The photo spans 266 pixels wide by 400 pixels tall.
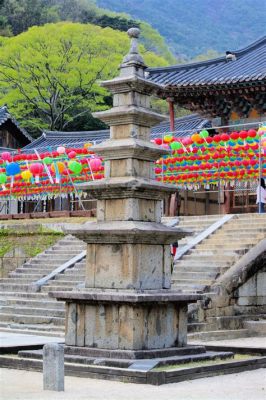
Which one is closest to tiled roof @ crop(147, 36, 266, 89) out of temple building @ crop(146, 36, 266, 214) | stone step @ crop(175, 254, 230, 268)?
temple building @ crop(146, 36, 266, 214)

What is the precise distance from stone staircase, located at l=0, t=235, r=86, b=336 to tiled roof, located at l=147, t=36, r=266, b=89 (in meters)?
7.29

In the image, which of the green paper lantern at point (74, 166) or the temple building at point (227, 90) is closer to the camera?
the temple building at point (227, 90)

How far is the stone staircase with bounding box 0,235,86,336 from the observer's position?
60.9 feet

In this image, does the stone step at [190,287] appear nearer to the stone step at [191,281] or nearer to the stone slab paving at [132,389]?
the stone step at [191,281]

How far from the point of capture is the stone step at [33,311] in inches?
734

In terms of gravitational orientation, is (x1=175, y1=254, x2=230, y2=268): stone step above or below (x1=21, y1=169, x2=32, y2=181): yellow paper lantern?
below

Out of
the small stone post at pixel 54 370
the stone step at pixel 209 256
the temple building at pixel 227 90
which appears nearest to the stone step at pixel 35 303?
the stone step at pixel 209 256

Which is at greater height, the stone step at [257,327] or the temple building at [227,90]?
the temple building at [227,90]

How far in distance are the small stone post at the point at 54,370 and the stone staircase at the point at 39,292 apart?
271 inches

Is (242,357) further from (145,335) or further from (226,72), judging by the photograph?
(226,72)

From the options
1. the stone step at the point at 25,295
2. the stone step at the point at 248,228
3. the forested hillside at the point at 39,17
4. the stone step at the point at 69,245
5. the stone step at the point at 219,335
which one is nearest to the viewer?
the stone step at the point at 219,335

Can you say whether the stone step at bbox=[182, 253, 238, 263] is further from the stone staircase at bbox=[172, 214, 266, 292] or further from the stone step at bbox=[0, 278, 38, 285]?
the stone step at bbox=[0, 278, 38, 285]

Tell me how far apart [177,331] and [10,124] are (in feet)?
122

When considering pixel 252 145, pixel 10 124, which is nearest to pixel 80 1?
pixel 10 124
